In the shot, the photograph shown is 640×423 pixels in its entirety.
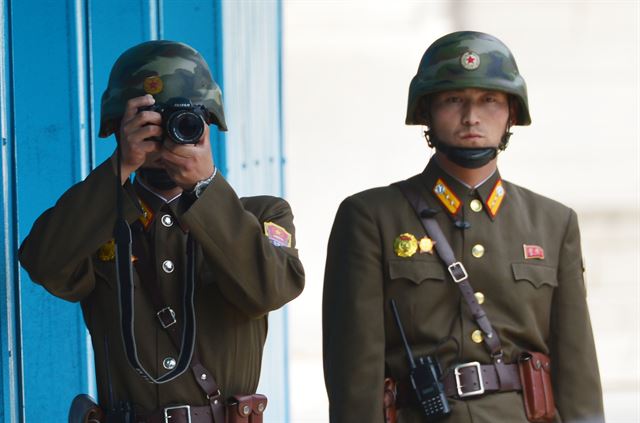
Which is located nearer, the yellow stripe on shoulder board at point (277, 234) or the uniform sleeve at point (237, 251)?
the uniform sleeve at point (237, 251)

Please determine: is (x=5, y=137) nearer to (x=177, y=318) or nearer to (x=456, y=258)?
(x=177, y=318)

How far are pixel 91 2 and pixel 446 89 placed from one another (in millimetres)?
1695

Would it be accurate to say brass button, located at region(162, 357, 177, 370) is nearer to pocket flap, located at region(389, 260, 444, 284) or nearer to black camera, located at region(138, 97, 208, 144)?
black camera, located at region(138, 97, 208, 144)

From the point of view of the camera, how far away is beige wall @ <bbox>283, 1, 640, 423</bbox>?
37.8 ft

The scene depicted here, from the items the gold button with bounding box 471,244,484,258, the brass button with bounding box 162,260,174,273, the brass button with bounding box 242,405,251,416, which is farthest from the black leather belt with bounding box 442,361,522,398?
the brass button with bounding box 162,260,174,273

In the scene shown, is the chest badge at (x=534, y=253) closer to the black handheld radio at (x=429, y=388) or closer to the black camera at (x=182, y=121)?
the black handheld radio at (x=429, y=388)

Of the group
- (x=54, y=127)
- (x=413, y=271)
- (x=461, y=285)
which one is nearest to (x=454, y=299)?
(x=461, y=285)

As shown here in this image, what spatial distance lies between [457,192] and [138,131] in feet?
3.58

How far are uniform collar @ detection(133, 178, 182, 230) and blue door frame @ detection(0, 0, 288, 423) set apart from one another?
31.1 inches

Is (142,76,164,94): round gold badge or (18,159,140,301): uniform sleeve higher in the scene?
(142,76,164,94): round gold badge

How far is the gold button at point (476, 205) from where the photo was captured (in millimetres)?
4555

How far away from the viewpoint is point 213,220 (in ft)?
13.1

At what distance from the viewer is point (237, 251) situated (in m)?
3.98

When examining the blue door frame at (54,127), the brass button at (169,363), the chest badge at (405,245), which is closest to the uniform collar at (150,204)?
the brass button at (169,363)
